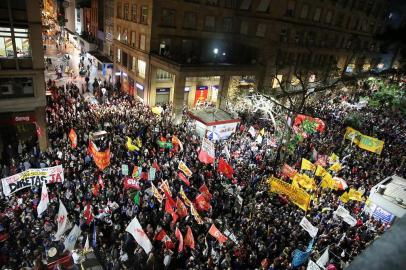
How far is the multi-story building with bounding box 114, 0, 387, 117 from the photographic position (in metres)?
32.4

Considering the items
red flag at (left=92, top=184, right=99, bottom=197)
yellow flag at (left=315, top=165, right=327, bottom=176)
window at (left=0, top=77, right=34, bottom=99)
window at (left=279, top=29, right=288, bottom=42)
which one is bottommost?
red flag at (left=92, top=184, right=99, bottom=197)

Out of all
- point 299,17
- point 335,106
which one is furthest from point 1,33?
point 335,106

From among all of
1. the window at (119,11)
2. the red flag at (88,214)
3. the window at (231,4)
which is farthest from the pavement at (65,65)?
the red flag at (88,214)

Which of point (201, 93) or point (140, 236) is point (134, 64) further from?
point (140, 236)

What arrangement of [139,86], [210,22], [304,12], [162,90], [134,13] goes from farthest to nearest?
[304,12] → [139,86] → [162,90] → [210,22] → [134,13]

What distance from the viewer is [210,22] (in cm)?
3519

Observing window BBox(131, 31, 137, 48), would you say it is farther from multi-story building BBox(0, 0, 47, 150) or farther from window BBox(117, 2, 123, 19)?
multi-story building BBox(0, 0, 47, 150)

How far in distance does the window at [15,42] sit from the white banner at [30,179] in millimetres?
9117

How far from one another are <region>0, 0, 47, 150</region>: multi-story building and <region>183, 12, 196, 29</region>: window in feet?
56.0

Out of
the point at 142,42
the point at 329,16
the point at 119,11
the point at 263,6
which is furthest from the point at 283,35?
the point at 119,11

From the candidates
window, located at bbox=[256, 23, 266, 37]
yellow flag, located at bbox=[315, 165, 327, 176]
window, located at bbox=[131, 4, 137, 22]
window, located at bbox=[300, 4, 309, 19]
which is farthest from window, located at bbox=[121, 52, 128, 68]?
yellow flag, located at bbox=[315, 165, 327, 176]

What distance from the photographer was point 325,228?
16.1 metres

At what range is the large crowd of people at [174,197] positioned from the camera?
13.0 metres

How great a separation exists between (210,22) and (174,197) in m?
24.9
